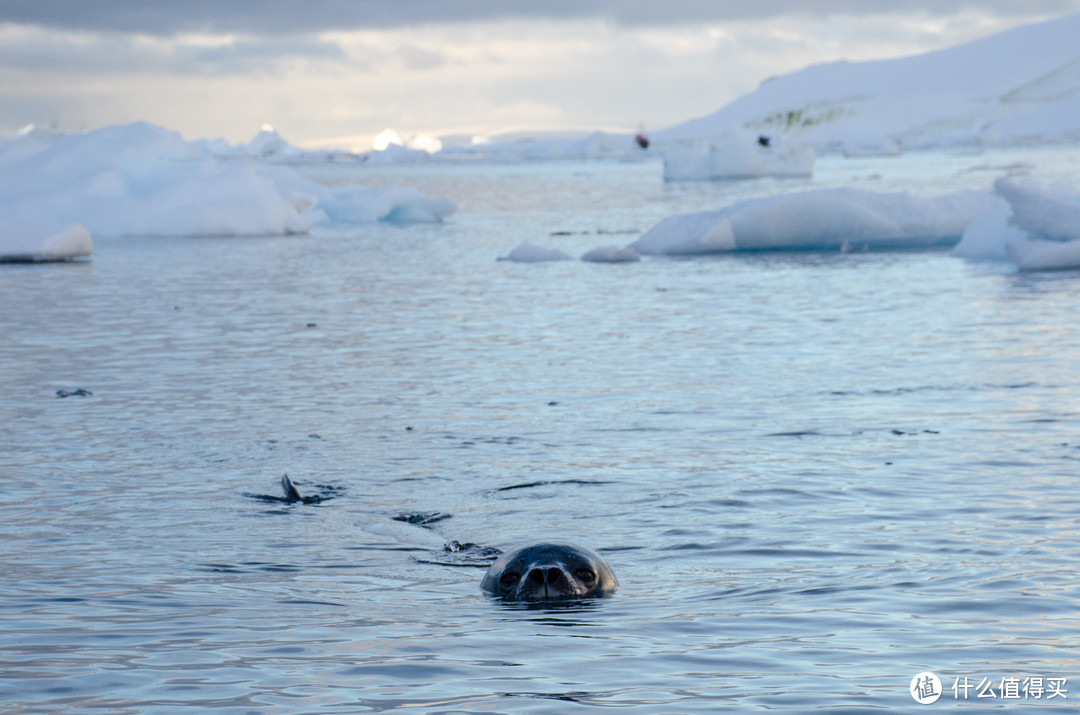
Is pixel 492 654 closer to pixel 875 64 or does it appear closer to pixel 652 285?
pixel 652 285

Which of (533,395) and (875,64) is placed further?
(875,64)

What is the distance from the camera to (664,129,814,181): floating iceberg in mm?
49562

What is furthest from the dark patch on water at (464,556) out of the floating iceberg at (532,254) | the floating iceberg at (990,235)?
the floating iceberg at (532,254)

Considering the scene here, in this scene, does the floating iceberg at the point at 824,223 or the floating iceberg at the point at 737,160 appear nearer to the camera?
the floating iceberg at the point at 824,223

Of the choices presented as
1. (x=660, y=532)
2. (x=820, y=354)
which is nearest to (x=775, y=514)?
(x=660, y=532)

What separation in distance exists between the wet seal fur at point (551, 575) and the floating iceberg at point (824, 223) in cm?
1636

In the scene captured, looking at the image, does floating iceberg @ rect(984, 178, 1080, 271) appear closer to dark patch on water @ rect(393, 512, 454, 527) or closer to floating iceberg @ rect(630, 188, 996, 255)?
floating iceberg @ rect(630, 188, 996, 255)

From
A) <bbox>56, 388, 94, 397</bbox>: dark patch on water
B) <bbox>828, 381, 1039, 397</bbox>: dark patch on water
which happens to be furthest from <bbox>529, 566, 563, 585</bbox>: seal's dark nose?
<bbox>56, 388, 94, 397</bbox>: dark patch on water

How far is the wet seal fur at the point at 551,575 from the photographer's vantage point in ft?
17.7

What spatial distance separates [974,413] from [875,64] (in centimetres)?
18648

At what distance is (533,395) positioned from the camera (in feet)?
34.1

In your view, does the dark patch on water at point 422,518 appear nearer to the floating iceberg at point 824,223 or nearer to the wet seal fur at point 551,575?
the wet seal fur at point 551,575

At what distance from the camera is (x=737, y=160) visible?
165 feet

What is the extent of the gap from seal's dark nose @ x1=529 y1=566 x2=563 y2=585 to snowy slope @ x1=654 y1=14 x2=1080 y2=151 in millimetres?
108616
